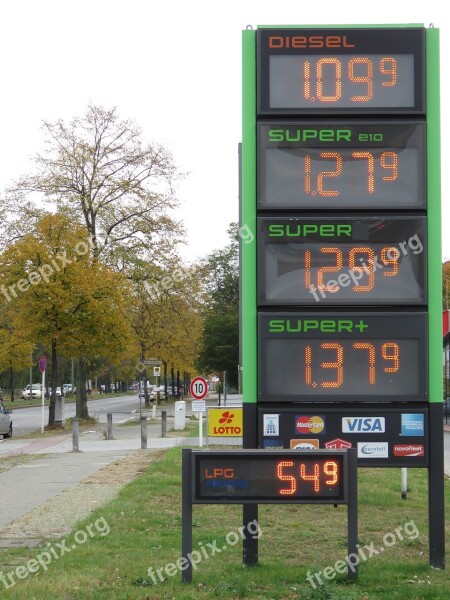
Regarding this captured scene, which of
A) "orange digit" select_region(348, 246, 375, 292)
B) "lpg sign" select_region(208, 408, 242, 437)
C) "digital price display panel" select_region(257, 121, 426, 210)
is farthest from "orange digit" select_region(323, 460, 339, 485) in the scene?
"lpg sign" select_region(208, 408, 242, 437)

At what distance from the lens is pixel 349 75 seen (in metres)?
8.34

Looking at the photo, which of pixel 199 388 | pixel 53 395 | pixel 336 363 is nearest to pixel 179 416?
pixel 53 395

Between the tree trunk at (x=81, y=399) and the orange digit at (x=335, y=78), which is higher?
the orange digit at (x=335, y=78)

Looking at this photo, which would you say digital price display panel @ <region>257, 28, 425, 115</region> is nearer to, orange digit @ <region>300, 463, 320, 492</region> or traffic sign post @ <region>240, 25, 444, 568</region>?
traffic sign post @ <region>240, 25, 444, 568</region>

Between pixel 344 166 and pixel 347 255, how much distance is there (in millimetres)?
780

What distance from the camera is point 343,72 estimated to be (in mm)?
8336

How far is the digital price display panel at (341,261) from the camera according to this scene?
8039mm

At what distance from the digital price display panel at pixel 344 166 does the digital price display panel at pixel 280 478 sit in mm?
2140

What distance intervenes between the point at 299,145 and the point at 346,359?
1881 millimetres

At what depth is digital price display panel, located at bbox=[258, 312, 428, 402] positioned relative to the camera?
7977 millimetres

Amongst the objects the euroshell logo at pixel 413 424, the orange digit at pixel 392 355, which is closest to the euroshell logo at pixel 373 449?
the euroshell logo at pixel 413 424

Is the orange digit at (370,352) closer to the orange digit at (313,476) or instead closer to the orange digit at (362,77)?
the orange digit at (313,476)

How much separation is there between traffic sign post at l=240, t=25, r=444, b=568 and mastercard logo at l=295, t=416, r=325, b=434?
1cm

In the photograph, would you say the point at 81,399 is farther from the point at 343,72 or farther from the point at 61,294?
the point at 343,72
